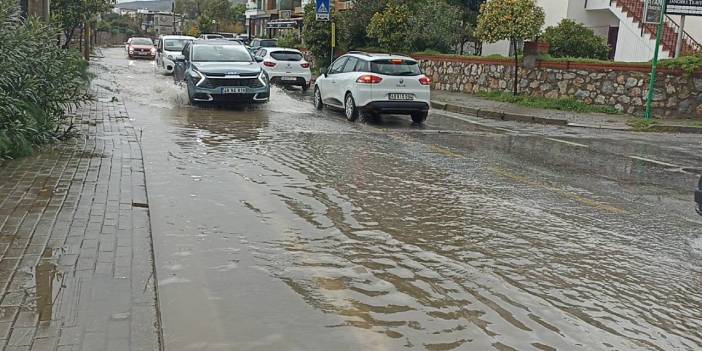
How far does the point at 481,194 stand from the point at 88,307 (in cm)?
512

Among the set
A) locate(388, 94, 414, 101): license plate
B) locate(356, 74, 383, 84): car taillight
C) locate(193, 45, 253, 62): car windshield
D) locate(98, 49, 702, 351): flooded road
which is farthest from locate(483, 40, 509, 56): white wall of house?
locate(98, 49, 702, 351): flooded road

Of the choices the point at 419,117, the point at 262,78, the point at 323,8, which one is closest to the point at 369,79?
the point at 419,117

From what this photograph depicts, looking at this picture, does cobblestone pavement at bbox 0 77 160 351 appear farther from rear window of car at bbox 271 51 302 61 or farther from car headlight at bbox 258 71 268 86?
rear window of car at bbox 271 51 302 61

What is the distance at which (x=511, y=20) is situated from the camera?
2194 cm

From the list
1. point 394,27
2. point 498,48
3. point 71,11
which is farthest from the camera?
point 498,48

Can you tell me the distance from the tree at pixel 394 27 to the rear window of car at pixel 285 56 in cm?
410

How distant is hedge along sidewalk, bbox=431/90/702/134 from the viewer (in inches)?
702

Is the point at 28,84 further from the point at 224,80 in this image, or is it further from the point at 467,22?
the point at 467,22

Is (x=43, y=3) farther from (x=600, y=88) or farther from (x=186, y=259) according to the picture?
(x=600, y=88)

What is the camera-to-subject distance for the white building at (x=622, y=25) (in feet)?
84.1

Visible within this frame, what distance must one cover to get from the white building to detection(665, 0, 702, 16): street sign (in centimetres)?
692

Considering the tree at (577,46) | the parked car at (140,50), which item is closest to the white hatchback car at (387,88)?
the tree at (577,46)

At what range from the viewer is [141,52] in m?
46.5

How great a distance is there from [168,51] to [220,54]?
43.6ft
